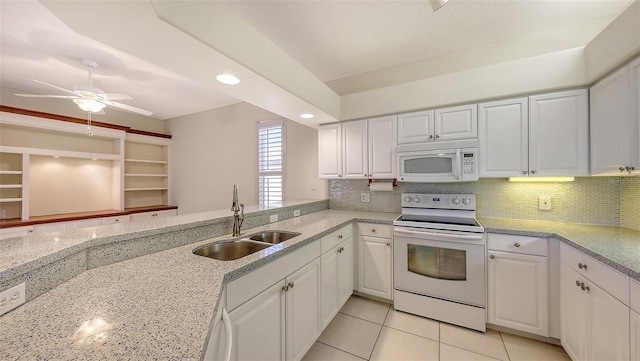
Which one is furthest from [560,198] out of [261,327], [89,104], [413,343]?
[89,104]

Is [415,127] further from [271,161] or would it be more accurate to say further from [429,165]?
[271,161]

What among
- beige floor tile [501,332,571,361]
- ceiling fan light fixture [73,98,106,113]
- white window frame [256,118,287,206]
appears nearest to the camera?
beige floor tile [501,332,571,361]

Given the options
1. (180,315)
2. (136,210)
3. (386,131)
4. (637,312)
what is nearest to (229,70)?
(180,315)

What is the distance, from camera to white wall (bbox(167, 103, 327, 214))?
351 centimetres

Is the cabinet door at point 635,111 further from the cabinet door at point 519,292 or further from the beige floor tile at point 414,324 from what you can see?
the beige floor tile at point 414,324

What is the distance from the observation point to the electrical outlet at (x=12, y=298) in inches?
29.6

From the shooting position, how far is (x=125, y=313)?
0.77m

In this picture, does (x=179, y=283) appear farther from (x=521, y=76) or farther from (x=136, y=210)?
(x=136, y=210)

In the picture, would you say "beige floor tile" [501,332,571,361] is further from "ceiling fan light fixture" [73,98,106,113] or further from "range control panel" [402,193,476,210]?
"ceiling fan light fixture" [73,98,106,113]

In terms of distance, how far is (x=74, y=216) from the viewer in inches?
138

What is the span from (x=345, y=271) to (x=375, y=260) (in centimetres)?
37

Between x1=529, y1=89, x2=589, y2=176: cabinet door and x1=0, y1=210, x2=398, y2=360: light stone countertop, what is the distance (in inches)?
98.7

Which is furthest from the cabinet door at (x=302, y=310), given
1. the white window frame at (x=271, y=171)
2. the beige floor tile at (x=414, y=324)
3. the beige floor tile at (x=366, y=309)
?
the white window frame at (x=271, y=171)

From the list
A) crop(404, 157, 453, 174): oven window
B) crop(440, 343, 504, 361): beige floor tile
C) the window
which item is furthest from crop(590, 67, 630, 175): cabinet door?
the window
